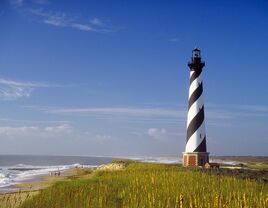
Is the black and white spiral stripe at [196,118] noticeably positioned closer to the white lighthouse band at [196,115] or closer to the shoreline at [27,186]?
the white lighthouse band at [196,115]

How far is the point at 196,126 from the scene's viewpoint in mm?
29266

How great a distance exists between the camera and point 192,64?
30656 mm

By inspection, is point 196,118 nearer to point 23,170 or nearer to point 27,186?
point 27,186

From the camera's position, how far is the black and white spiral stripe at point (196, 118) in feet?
95.7

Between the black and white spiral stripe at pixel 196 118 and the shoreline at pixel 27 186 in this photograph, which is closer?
the shoreline at pixel 27 186

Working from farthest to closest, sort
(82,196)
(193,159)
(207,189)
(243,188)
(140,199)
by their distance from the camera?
(193,159), (243,188), (207,189), (82,196), (140,199)

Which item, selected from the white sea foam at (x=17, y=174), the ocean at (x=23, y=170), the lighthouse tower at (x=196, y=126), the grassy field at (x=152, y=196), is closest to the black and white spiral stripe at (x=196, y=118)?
the lighthouse tower at (x=196, y=126)

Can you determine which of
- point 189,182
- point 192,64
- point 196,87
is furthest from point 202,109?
point 189,182

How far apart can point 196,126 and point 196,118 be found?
1.99 ft

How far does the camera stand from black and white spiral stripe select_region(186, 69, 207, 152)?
29.2 metres

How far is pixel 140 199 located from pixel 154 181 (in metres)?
3.88

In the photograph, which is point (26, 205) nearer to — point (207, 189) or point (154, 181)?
point (154, 181)

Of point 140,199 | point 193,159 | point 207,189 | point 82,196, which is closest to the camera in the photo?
point 140,199

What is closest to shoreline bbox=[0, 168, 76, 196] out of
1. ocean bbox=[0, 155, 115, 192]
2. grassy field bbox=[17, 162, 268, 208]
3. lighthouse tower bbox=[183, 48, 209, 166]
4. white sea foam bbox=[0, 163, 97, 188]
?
→ ocean bbox=[0, 155, 115, 192]
